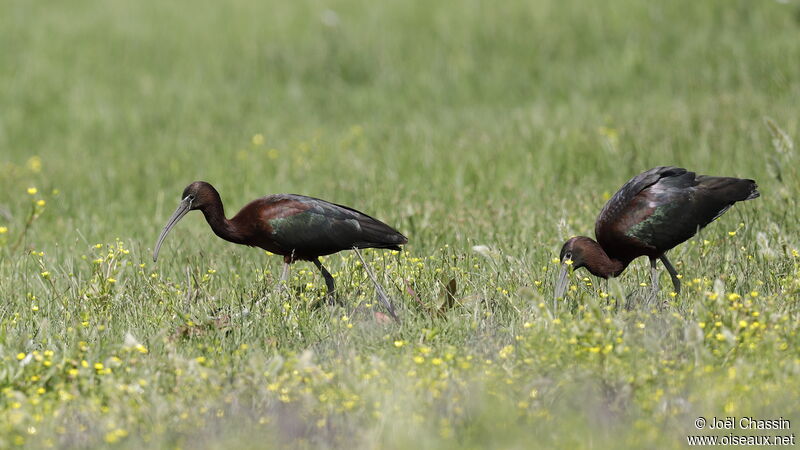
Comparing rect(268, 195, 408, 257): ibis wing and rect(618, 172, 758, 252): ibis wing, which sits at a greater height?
rect(618, 172, 758, 252): ibis wing

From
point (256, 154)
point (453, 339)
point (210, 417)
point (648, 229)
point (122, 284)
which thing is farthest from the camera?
point (256, 154)

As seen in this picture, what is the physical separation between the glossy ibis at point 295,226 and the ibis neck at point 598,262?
1087mm

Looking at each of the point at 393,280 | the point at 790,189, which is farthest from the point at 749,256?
the point at 393,280

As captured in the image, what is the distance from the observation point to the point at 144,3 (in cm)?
1678

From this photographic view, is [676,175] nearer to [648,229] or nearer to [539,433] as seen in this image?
[648,229]

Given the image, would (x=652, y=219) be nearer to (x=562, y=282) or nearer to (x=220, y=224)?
(x=562, y=282)

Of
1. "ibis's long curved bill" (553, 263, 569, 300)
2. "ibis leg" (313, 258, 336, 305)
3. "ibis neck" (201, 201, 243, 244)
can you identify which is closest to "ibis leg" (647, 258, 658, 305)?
"ibis's long curved bill" (553, 263, 569, 300)

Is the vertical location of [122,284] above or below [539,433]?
above

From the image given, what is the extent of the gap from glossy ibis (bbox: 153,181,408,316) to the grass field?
0.25 metres

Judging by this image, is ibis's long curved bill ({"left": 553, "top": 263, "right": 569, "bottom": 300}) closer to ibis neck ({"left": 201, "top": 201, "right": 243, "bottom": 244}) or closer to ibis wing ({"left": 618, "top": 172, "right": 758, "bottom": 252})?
ibis wing ({"left": 618, "top": 172, "right": 758, "bottom": 252})

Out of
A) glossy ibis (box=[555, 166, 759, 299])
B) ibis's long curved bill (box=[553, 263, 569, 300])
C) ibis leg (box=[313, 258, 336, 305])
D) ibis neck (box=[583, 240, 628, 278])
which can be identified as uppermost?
glossy ibis (box=[555, 166, 759, 299])

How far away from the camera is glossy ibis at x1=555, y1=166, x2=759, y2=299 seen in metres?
5.94

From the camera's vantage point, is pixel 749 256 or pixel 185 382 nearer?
pixel 185 382

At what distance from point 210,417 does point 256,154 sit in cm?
646
